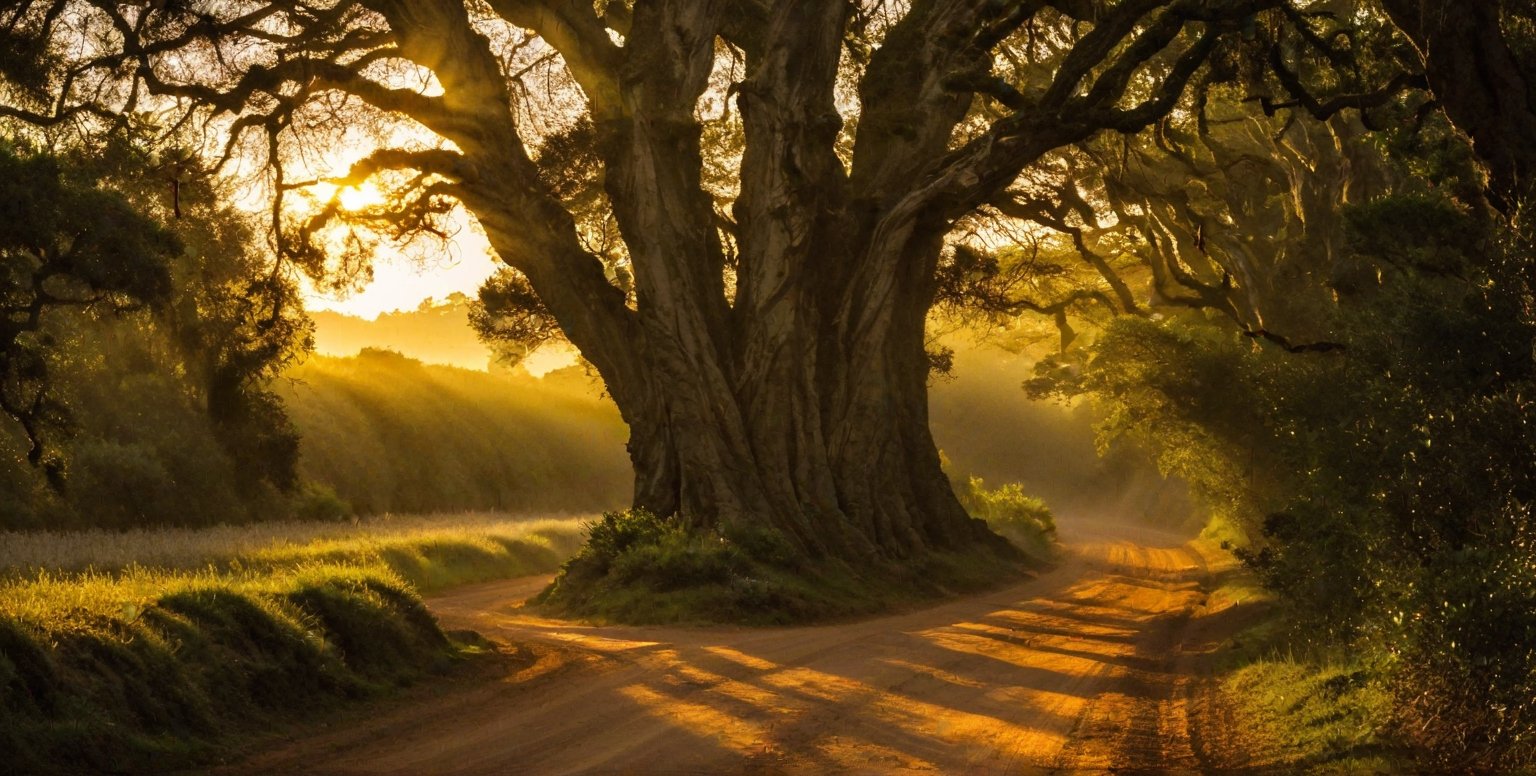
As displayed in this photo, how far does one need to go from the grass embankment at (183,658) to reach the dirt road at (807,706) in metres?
0.55

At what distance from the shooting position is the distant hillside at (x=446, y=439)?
4469cm

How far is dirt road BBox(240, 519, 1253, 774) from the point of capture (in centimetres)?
848

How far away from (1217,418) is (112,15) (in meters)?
19.7

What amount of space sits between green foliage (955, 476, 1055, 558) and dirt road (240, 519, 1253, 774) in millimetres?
21082

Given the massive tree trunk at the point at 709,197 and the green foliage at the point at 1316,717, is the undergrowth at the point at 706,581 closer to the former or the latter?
the massive tree trunk at the point at 709,197

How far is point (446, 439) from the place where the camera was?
52.1 m

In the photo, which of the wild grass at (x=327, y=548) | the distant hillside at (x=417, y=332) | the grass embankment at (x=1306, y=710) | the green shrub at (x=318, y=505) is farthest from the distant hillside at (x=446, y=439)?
the distant hillside at (x=417, y=332)

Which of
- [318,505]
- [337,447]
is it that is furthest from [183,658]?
[337,447]

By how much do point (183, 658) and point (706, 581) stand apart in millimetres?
9158

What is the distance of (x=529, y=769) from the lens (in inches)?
315

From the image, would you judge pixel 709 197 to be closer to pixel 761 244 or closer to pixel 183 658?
pixel 761 244

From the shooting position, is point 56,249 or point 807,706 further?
point 56,249

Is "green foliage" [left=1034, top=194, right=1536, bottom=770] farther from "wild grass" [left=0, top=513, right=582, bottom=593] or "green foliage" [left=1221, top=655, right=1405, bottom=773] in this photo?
"wild grass" [left=0, top=513, right=582, bottom=593]

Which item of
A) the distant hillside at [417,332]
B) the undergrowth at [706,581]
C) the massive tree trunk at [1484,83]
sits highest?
the distant hillside at [417,332]
